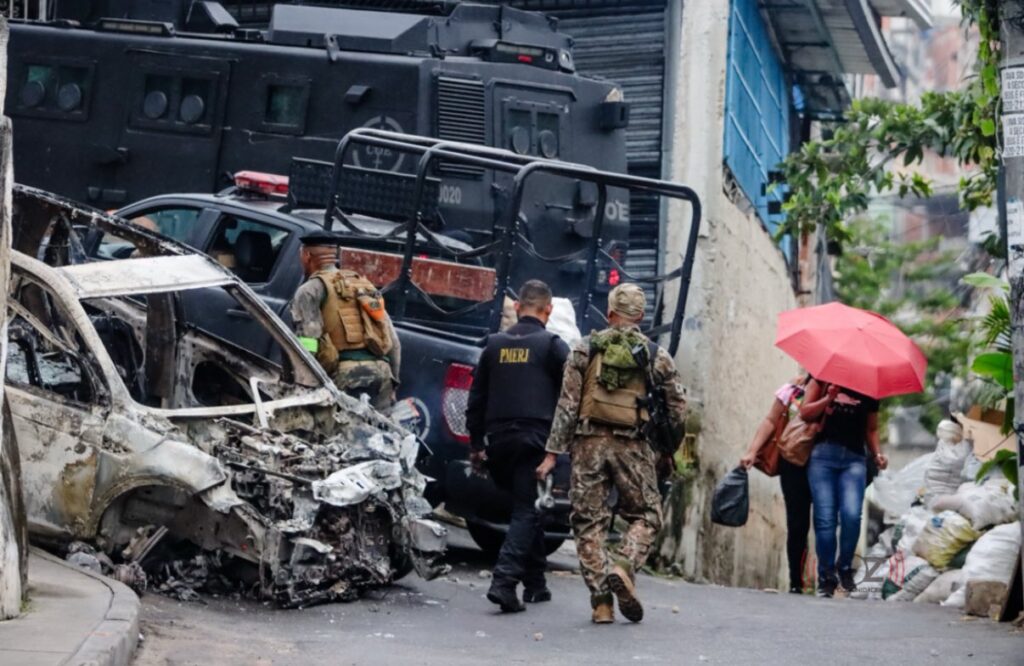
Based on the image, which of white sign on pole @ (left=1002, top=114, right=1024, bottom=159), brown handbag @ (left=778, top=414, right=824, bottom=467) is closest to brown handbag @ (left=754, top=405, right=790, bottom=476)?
brown handbag @ (left=778, top=414, right=824, bottom=467)

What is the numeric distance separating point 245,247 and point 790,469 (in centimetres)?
397

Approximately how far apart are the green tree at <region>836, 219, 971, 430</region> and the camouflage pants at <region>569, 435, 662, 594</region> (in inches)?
952

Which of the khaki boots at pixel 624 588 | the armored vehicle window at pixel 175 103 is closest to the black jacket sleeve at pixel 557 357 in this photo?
the khaki boots at pixel 624 588

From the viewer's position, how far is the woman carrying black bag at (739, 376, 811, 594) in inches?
487

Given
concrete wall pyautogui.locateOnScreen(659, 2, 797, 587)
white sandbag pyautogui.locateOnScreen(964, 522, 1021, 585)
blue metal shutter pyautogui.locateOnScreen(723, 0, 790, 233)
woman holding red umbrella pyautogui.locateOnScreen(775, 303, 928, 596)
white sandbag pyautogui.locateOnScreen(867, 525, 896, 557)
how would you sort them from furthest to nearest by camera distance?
blue metal shutter pyautogui.locateOnScreen(723, 0, 790, 233) → concrete wall pyautogui.locateOnScreen(659, 2, 797, 587) → white sandbag pyautogui.locateOnScreen(867, 525, 896, 557) → woman holding red umbrella pyautogui.locateOnScreen(775, 303, 928, 596) → white sandbag pyautogui.locateOnScreen(964, 522, 1021, 585)

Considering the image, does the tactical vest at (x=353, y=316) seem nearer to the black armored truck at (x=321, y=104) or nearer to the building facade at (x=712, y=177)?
the black armored truck at (x=321, y=104)

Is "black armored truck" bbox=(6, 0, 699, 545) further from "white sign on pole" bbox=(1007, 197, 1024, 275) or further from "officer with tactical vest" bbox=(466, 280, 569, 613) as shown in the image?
"white sign on pole" bbox=(1007, 197, 1024, 275)

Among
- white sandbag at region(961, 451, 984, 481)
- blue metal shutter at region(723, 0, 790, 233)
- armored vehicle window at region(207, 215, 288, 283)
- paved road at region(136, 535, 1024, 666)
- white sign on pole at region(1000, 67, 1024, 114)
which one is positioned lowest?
paved road at region(136, 535, 1024, 666)

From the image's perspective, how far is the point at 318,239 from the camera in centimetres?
1083

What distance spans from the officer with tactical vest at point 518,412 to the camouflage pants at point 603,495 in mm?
316

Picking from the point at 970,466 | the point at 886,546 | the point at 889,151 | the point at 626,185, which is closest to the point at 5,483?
the point at 626,185

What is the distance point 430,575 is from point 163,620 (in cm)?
177

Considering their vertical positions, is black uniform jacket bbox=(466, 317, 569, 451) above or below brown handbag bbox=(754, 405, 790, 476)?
above

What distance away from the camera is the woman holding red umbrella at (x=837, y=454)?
1202 cm
